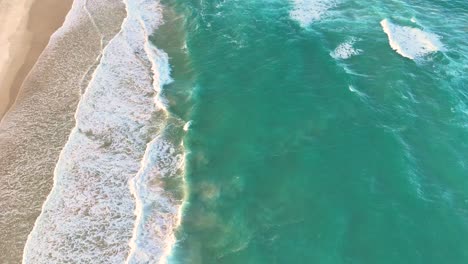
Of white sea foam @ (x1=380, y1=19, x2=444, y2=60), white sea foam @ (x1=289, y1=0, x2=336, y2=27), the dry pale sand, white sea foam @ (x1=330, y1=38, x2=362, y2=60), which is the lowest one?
white sea foam @ (x1=380, y1=19, x2=444, y2=60)

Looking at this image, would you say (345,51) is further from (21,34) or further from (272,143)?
(21,34)

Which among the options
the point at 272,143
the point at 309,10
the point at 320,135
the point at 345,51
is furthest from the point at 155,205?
the point at 309,10

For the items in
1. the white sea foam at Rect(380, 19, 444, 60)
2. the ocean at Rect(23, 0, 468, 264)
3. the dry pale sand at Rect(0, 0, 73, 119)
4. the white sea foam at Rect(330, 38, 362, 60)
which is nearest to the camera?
the ocean at Rect(23, 0, 468, 264)

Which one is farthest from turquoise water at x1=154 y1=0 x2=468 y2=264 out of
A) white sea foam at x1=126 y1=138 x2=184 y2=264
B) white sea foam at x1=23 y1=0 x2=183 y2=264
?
white sea foam at x1=23 y1=0 x2=183 y2=264

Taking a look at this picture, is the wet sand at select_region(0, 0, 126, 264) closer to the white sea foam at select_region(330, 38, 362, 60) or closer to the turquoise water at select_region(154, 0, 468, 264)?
the turquoise water at select_region(154, 0, 468, 264)

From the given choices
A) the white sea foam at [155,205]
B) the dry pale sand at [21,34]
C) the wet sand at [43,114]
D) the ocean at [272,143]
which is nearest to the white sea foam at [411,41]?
the ocean at [272,143]
